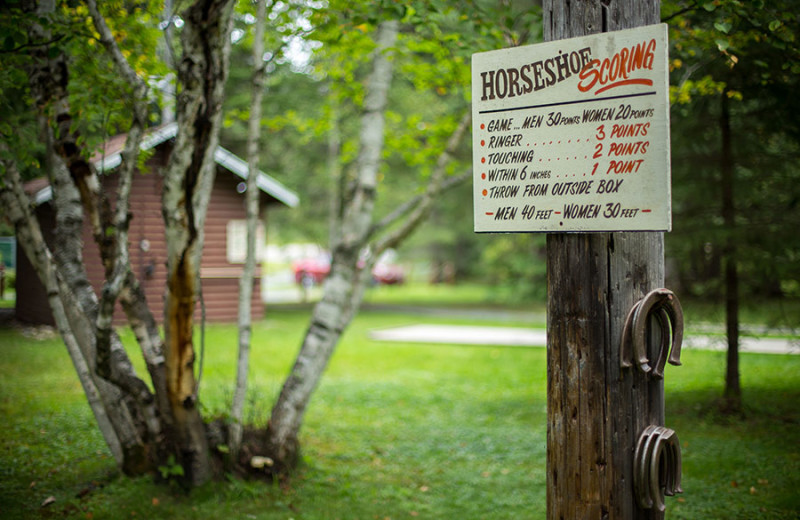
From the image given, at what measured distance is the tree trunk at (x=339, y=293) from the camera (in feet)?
17.2

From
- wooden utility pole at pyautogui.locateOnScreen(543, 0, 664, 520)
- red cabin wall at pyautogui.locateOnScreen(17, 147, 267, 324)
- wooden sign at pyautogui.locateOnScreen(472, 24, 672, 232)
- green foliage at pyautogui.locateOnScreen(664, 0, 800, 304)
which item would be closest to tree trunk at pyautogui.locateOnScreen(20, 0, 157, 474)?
wooden sign at pyautogui.locateOnScreen(472, 24, 672, 232)

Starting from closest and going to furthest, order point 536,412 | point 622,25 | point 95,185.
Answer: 1. point 622,25
2. point 95,185
3. point 536,412

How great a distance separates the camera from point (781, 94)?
6289 millimetres

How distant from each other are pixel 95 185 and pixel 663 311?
3.55 metres

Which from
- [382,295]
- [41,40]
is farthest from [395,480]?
[382,295]

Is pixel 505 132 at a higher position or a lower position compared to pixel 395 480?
higher

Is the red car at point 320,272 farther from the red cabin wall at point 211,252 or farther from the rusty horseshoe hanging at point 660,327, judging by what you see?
the rusty horseshoe hanging at point 660,327

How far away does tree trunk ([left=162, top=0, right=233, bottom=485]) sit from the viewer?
3.95 metres

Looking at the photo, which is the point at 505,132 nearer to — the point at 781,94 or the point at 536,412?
the point at 781,94

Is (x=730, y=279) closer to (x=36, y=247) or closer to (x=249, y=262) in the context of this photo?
(x=249, y=262)

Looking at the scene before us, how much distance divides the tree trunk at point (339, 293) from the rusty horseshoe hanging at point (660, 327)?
3.27 meters

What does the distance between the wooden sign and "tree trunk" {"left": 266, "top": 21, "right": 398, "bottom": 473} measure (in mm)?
2794

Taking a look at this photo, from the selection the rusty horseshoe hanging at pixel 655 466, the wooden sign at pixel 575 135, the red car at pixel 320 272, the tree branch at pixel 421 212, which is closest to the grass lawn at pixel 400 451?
the tree branch at pixel 421 212

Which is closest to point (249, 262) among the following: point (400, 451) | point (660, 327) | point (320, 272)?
point (400, 451)
